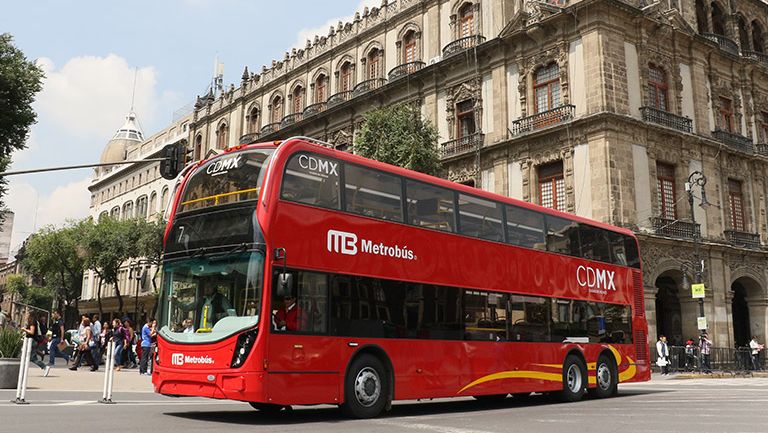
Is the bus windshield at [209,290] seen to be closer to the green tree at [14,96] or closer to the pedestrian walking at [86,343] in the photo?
the pedestrian walking at [86,343]

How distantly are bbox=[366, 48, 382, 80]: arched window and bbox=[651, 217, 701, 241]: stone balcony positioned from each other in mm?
17946

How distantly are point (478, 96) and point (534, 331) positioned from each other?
20.1 m

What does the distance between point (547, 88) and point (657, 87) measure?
203 inches

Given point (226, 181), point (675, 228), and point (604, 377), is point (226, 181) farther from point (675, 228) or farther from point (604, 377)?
point (675, 228)

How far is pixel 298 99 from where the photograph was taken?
45.4m

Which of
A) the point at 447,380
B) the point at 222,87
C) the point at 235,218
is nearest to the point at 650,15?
the point at 447,380

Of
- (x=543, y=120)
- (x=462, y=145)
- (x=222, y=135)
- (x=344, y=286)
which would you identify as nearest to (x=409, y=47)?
(x=462, y=145)

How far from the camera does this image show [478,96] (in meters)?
32.7

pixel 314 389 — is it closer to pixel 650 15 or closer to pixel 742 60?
pixel 650 15

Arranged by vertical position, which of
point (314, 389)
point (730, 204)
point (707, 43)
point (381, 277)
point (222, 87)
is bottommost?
point (314, 389)

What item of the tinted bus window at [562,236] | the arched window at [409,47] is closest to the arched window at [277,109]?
the arched window at [409,47]

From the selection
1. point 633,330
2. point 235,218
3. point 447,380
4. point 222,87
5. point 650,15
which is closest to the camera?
point 235,218

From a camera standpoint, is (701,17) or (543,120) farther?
(701,17)

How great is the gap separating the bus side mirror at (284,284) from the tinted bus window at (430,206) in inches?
128
